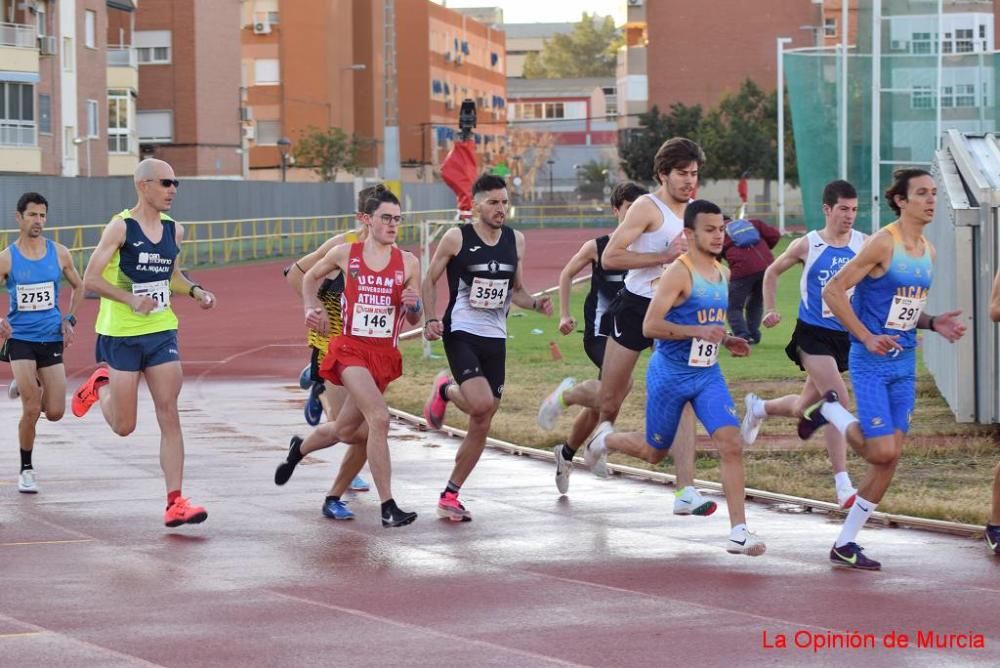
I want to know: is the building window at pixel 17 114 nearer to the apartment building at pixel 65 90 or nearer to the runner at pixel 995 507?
the apartment building at pixel 65 90

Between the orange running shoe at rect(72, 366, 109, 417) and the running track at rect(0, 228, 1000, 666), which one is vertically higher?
the orange running shoe at rect(72, 366, 109, 417)

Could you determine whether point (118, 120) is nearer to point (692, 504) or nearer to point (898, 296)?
point (692, 504)

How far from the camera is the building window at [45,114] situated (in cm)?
6244

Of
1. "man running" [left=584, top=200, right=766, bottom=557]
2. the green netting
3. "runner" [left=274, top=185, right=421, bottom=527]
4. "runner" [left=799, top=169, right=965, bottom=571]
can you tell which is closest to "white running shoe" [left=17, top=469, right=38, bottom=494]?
"runner" [left=274, top=185, right=421, bottom=527]

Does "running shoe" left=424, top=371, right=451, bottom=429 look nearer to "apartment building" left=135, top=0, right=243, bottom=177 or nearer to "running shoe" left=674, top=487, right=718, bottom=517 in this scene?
"running shoe" left=674, top=487, right=718, bottom=517

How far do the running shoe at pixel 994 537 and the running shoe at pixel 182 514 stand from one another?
4.16 meters

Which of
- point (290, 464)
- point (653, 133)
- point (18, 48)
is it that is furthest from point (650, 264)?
point (653, 133)

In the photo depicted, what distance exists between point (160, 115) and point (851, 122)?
52.9m

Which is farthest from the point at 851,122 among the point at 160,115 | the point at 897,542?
the point at 160,115

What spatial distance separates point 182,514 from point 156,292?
50.6 inches

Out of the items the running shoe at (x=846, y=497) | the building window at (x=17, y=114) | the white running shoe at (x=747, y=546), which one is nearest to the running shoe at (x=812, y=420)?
the running shoe at (x=846, y=497)

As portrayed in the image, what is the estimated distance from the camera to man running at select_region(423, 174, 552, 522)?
1050 cm

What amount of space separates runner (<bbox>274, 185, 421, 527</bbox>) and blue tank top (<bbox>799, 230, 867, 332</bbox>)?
95.1 inches

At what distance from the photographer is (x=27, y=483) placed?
11.5 m
